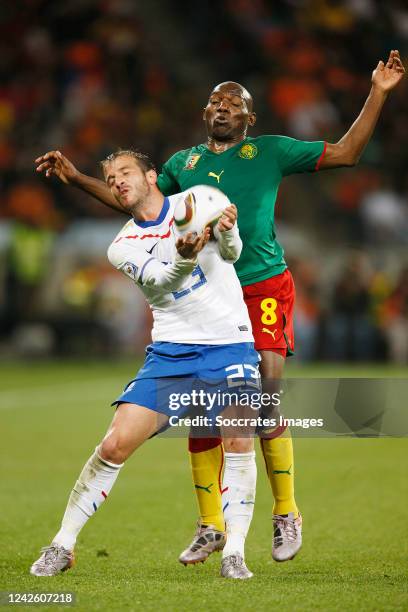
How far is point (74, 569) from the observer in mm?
5352

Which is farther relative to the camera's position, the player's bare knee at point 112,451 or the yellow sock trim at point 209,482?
the yellow sock trim at point 209,482

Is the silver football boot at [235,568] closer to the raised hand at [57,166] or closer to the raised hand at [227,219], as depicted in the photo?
the raised hand at [227,219]

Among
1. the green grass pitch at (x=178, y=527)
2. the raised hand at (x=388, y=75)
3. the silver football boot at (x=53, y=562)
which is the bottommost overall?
the green grass pitch at (x=178, y=527)

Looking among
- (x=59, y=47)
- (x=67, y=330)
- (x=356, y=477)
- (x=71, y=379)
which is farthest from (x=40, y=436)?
(x=59, y=47)

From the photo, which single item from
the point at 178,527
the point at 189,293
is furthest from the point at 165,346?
the point at 178,527

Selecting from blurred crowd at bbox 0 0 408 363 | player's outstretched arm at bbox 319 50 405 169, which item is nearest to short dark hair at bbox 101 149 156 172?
player's outstretched arm at bbox 319 50 405 169

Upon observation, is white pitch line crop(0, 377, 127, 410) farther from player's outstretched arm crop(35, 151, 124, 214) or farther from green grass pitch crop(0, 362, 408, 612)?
player's outstretched arm crop(35, 151, 124, 214)

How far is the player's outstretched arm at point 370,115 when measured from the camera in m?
5.36

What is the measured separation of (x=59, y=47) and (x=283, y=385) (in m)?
20.1

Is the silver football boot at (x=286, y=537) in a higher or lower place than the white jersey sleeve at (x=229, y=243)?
lower

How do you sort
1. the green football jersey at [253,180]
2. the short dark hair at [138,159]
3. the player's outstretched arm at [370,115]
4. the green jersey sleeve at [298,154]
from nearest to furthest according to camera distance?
the short dark hair at [138,159] < the player's outstretched arm at [370,115] < the green jersey sleeve at [298,154] < the green football jersey at [253,180]

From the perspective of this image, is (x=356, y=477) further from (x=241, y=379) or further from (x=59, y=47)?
(x=59, y=47)

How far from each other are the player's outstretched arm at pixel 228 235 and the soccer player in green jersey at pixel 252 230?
2.23 ft

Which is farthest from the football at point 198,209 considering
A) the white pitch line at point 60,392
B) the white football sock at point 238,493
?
the white pitch line at point 60,392
